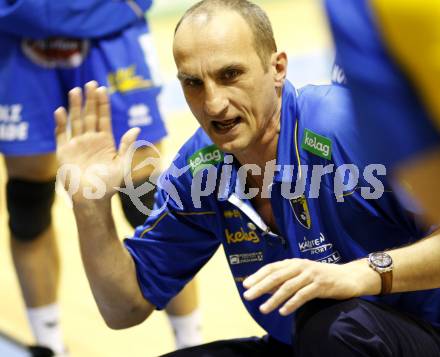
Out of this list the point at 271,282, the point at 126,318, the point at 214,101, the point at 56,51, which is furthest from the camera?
the point at 56,51

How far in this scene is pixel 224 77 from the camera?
174 centimetres

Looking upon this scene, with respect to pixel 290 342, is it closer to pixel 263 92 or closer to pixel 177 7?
pixel 263 92

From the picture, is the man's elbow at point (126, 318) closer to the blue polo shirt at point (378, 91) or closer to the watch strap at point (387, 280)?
the watch strap at point (387, 280)

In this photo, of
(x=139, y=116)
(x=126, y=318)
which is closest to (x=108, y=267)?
(x=126, y=318)

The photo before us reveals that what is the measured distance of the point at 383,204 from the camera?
66.4 inches

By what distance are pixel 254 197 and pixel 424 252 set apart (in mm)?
411

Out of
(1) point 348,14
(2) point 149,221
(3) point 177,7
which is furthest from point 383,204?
(3) point 177,7

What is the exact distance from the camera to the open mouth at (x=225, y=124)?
174 centimetres

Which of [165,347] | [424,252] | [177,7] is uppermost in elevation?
[177,7]

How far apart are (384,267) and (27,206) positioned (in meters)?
1.34

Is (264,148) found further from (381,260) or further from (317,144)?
(381,260)

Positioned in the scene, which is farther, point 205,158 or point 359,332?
point 205,158

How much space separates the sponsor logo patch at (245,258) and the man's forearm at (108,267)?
0.69 feet

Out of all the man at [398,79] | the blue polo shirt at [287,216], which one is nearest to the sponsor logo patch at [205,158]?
the blue polo shirt at [287,216]
